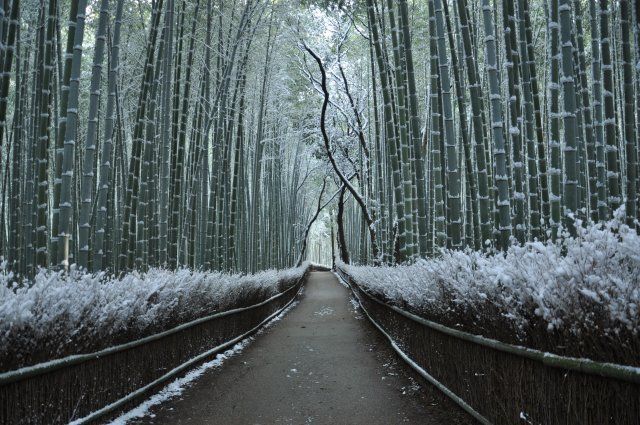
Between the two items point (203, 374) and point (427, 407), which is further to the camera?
point (203, 374)

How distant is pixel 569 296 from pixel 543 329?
326mm

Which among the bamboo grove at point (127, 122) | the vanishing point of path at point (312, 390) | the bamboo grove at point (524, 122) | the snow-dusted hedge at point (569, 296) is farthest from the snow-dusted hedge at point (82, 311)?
the bamboo grove at point (524, 122)

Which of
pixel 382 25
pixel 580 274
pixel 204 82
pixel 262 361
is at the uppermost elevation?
pixel 382 25

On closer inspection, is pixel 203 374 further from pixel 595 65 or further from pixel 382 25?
pixel 382 25

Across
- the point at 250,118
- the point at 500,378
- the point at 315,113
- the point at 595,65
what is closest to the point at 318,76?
the point at 315,113

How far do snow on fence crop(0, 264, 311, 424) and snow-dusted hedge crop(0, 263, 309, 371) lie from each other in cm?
4

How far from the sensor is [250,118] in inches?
434

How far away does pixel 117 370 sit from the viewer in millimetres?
3344

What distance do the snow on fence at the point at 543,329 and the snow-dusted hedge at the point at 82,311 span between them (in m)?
1.97

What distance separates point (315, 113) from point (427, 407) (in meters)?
12.7

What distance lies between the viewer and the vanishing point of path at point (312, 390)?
341 cm

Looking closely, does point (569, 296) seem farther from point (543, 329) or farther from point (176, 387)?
point (176, 387)

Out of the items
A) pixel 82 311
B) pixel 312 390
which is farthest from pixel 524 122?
pixel 82 311

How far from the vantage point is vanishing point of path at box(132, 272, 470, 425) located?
134 inches
